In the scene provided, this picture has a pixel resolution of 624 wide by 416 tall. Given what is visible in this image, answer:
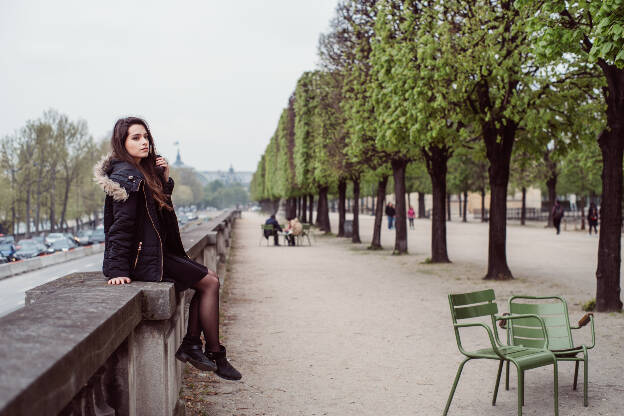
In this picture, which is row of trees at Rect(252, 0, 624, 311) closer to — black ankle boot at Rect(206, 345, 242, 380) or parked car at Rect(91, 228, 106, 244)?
black ankle boot at Rect(206, 345, 242, 380)

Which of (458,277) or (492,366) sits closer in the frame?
(492,366)

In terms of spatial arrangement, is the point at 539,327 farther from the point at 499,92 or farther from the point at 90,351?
the point at 499,92

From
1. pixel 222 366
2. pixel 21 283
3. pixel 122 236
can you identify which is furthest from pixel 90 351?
pixel 21 283

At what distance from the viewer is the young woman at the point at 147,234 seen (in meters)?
4.26

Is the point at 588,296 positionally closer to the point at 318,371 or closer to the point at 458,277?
the point at 458,277

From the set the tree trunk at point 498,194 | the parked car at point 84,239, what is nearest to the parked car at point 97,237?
the parked car at point 84,239

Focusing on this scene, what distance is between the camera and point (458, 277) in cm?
1633

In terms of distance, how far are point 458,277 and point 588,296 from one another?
387cm

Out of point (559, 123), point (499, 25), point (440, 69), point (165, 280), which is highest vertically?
point (499, 25)

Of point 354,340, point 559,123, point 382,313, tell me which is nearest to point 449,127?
point 559,123

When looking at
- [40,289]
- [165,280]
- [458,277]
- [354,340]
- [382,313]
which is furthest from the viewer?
[458,277]

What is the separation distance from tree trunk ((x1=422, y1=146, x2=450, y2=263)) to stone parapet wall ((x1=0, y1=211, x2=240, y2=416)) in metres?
15.4

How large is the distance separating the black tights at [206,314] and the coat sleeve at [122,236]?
56cm

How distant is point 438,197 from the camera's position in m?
20.0
